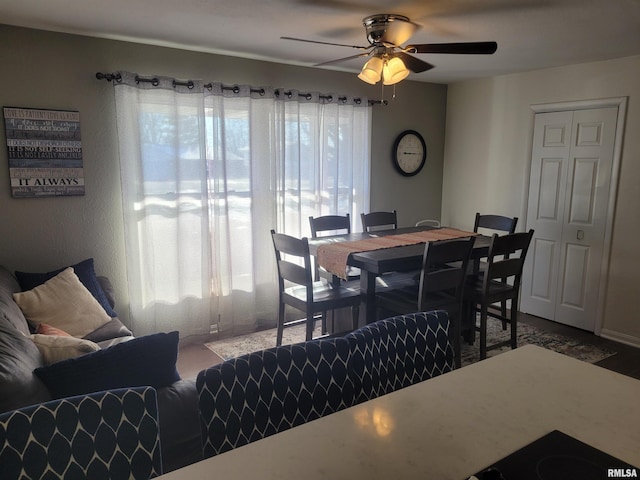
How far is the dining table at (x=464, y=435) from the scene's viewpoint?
0.98m

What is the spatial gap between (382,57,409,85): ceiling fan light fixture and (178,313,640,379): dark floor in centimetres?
229

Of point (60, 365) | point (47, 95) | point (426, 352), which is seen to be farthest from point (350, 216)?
point (60, 365)

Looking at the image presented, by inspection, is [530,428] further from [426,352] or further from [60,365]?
[60,365]

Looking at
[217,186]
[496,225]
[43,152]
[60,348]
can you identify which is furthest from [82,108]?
[496,225]

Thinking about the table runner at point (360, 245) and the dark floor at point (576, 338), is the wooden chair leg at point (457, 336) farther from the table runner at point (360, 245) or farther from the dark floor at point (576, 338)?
the dark floor at point (576, 338)

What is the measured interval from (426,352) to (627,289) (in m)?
3.04

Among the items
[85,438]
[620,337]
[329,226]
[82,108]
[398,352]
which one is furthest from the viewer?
[329,226]

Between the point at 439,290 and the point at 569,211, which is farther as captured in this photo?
the point at 569,211

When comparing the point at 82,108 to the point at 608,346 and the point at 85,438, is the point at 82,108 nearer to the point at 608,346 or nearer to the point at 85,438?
the point at 85,438

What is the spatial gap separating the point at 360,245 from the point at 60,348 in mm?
2035

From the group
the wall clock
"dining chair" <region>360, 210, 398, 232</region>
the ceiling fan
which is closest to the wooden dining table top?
"dining chair" <region>360, 210, 398, 232</region>

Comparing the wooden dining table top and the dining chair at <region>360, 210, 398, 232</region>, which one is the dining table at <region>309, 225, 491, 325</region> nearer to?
the wooden dining table top

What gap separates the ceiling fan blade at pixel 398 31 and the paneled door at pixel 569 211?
193 cm

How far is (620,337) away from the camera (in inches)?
150
